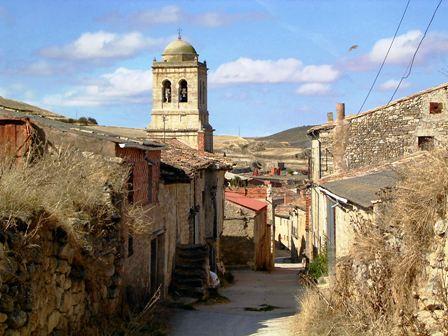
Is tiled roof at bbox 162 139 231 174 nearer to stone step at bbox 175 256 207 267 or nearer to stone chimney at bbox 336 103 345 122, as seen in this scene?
stone step at bbox 175 256 207 267

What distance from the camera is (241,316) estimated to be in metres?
16.5

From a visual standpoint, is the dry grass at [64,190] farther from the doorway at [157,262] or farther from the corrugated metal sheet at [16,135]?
the doorway at [157,262]

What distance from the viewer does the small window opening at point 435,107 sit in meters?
23.4

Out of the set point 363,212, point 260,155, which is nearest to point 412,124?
point 363,212

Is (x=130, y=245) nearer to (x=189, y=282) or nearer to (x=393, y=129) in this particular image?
(x=189, y=282)

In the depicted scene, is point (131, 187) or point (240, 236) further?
point (240, 236)

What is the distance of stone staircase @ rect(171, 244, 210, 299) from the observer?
19.1 meters

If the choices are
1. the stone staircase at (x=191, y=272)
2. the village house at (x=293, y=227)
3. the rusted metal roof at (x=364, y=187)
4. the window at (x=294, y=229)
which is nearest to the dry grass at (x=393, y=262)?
the rusted metal roof at (x=364, y=187)

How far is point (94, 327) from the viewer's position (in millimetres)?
10914

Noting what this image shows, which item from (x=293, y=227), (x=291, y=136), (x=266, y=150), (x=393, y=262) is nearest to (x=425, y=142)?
(x=393, y=262)

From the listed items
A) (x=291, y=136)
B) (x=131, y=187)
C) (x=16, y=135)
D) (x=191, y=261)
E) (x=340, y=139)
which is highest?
(x=291, y=136)

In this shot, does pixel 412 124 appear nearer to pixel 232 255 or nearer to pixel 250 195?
pixel 232 255

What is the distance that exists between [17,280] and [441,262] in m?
4.82

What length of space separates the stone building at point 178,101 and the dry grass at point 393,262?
59.3 metres
